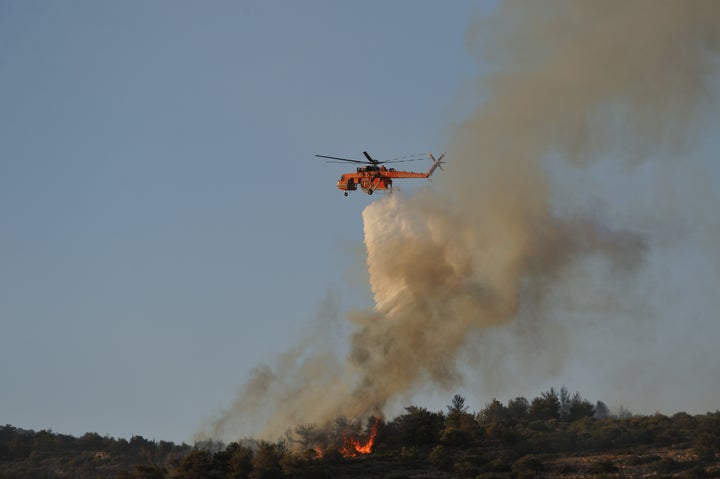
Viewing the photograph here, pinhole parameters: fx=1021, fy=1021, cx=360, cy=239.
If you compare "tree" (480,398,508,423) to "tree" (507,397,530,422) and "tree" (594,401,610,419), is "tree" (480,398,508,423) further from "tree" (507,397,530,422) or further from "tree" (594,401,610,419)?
"tree" (594,401,610,419)

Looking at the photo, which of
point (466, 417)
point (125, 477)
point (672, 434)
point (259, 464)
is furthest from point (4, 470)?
point (672, 434)

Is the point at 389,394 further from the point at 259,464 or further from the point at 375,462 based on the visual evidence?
the point at 259,464

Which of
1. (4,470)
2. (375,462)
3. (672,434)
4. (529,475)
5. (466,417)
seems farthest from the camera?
(4,470)

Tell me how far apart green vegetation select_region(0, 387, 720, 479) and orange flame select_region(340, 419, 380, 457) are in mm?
472

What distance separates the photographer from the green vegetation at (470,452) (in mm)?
81312

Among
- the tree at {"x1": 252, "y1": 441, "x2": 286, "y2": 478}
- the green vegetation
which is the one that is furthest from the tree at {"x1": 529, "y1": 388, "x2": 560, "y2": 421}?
the tree at {"x1": 252, "y1": 441, "x2": 286, "y2": 478}

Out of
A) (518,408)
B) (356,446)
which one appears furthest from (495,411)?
(356,446)

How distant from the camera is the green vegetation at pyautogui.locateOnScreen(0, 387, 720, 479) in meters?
81.3

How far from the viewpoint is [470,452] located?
292 ft

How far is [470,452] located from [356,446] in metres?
10.7

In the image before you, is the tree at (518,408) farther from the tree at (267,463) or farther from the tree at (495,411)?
the tree at (267,463)

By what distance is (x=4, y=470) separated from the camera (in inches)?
4259

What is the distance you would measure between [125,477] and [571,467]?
1428 inches

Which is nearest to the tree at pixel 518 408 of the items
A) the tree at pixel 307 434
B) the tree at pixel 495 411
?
the tree at pixel 495 411
